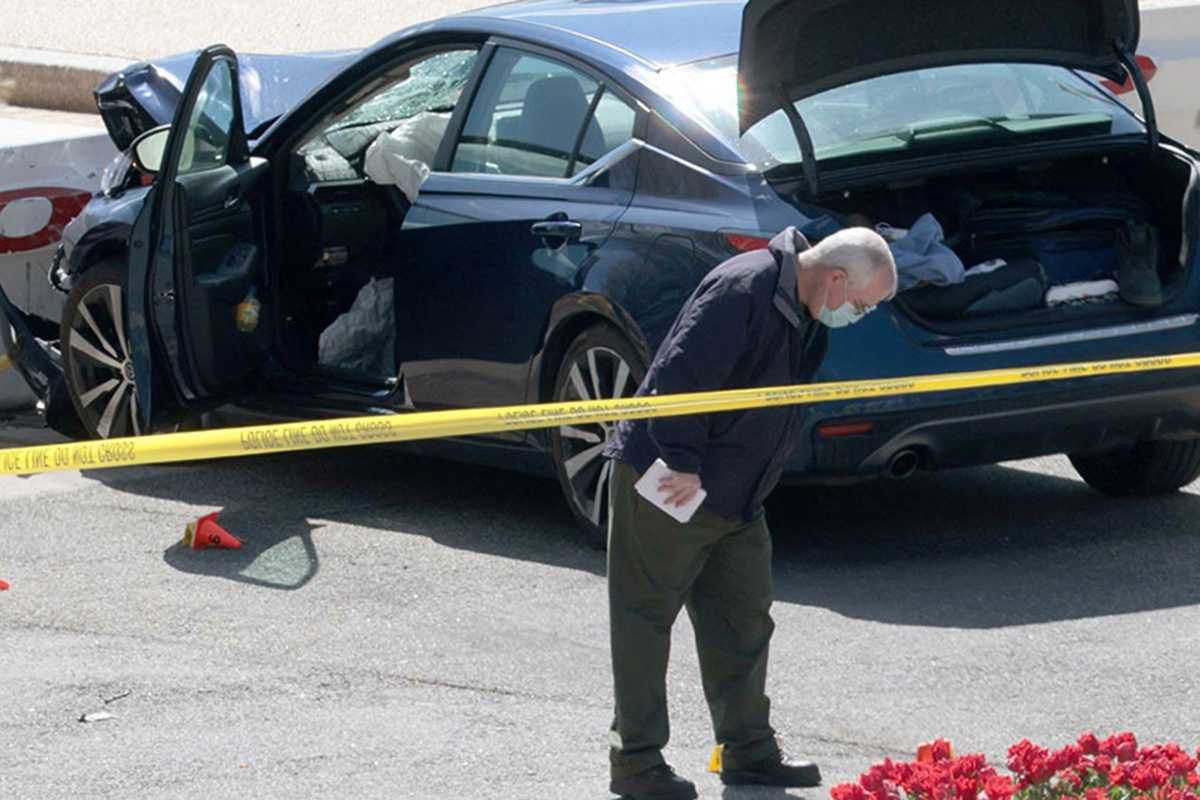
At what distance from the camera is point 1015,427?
248 inches

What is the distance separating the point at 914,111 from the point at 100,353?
325 centimetres

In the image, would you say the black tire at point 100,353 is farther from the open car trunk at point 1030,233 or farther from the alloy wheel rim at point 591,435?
the open car trunk at point 1030,233

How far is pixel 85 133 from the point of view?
30.7 feet

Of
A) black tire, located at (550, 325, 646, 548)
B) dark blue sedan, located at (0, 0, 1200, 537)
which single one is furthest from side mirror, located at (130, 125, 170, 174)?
black tire, located at (550, 325, 646, 548)

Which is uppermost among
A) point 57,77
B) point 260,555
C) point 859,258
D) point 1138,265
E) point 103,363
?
point 859,258

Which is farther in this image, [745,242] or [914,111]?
[914,111]

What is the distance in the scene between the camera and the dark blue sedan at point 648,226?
247 inches

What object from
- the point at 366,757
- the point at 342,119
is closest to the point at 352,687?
the point at 366,757

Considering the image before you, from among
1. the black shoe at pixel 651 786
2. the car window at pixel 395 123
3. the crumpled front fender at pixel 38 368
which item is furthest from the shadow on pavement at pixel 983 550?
the crumpled front fender at pixel 38 368

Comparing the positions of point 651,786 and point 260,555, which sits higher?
point 651,786

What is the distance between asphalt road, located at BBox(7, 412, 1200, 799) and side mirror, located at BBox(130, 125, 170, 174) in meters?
1.22

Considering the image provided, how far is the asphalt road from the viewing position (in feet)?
16.7

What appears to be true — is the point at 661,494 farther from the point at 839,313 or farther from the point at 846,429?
the point at 846,429

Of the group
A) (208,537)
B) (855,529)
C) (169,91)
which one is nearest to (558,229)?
(855,529)
